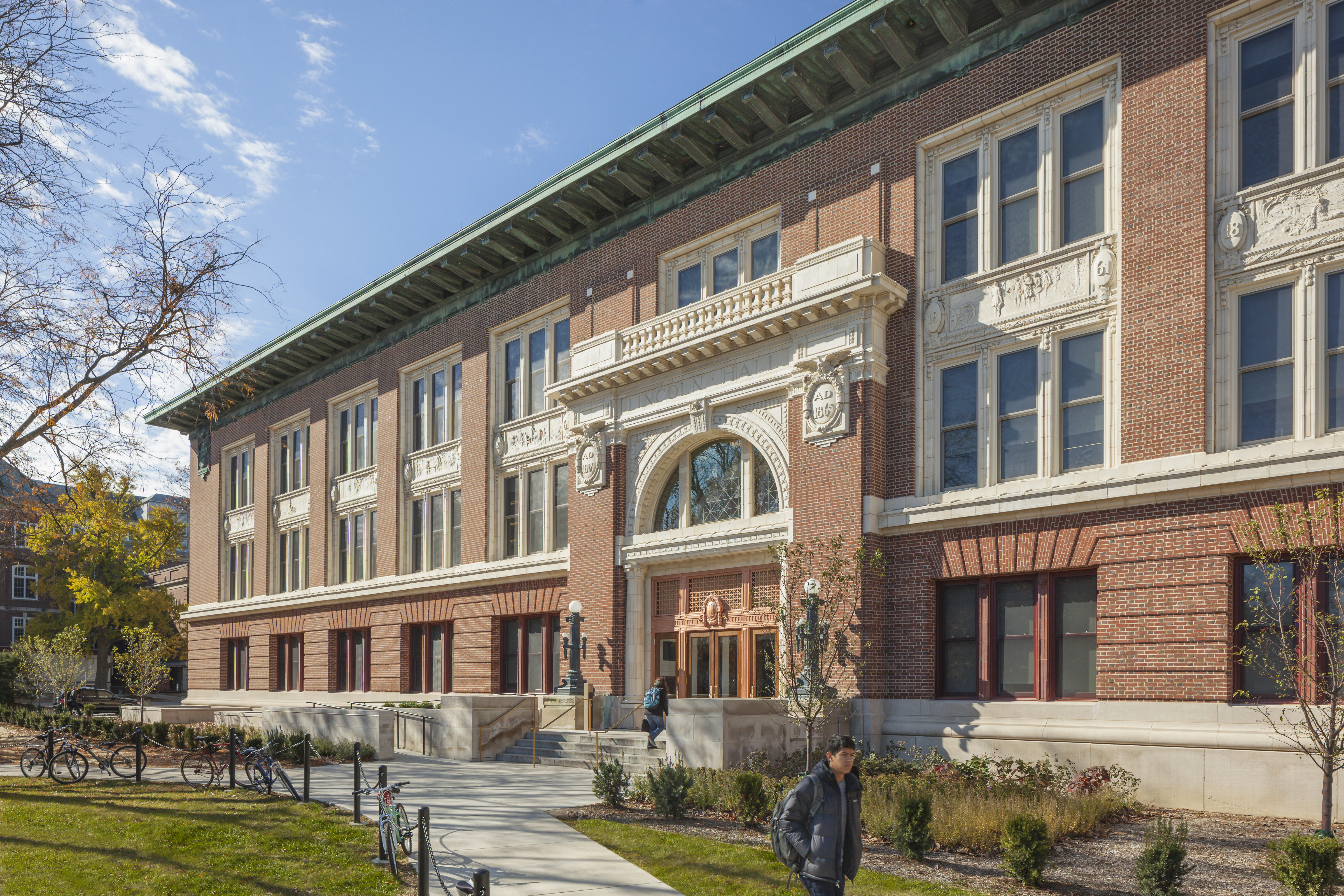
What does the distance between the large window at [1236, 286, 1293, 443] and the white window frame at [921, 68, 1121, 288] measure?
2.83m

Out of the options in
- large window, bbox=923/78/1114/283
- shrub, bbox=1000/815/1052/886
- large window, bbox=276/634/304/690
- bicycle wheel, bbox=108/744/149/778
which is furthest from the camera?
large window, bbox=276/634/304/690

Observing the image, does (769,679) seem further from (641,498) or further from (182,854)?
(182,854)

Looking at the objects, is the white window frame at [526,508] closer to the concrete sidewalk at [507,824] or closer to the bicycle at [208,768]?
the concrete sidewalk at [507,824]

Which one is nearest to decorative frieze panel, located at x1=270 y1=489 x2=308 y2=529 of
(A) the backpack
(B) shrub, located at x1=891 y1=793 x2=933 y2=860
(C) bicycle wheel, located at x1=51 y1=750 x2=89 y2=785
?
(C) bicycle wheel, located at x1=51 y1=750 x2=89 y2=785

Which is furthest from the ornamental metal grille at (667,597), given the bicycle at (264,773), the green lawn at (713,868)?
the green lawn at (713,868)

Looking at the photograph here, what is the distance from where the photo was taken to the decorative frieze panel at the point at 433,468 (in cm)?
3447

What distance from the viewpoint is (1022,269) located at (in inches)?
776

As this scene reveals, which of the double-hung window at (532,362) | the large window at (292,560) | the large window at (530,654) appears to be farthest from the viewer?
the large window at (292,560)

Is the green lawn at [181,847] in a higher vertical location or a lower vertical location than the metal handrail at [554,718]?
higher

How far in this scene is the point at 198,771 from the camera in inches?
752

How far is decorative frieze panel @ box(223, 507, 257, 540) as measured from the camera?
1811 inches

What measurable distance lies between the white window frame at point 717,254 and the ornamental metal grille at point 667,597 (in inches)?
264

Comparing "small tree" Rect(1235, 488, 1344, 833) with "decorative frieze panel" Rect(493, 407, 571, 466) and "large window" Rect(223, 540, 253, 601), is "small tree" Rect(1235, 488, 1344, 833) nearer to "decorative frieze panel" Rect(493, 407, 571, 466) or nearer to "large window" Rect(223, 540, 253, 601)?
"decorative frieze panel" Rect(493, 407, 571, 466)

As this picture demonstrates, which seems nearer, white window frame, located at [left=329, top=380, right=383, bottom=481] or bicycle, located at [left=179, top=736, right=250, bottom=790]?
bicycle, located at [left=179, top=736, right=250, bottom=790]
